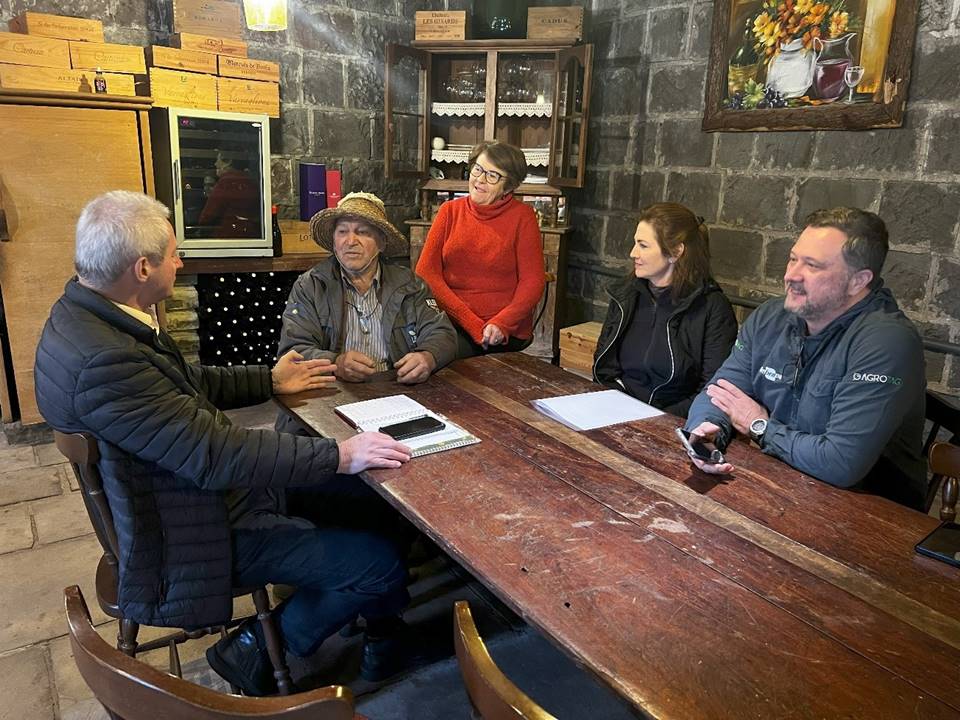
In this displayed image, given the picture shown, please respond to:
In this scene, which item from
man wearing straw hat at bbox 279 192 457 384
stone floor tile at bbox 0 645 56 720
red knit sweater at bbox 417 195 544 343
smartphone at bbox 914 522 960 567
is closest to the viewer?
smartphone at bbox 914 522 960 567

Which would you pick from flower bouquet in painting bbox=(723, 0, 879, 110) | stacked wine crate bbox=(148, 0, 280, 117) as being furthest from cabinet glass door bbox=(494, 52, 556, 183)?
stacked wine crate bbox=(148, 0, 280, 117)

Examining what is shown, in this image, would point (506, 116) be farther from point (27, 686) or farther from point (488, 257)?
point (27, 686)

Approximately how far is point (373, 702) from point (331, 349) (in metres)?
1.16

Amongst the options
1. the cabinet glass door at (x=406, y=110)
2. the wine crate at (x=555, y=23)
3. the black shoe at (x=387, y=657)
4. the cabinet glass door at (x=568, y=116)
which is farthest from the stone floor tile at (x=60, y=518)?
the wine crate at (x=555, y=23)

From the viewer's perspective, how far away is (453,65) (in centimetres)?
482

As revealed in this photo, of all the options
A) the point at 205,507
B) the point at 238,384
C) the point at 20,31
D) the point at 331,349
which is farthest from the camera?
the point at 20,31

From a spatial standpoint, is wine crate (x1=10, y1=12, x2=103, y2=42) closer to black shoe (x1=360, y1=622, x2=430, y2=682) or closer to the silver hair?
the silver hair

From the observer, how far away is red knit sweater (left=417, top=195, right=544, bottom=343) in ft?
11.1

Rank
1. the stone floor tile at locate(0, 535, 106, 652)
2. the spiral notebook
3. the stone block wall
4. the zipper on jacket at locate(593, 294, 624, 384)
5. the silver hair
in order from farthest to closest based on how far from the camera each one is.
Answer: the stone block wall → the zipper on jacket at locate(593, 294, 624, 384) → the stone floor tile at locate(0, 535, 106, 652) → the spiral notebook → the silver hair

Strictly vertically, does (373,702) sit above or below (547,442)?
below

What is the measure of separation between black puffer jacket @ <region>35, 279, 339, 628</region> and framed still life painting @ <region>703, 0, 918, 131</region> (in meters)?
2.96

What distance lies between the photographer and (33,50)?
3471mm

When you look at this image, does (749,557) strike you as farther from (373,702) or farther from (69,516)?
(69,516)

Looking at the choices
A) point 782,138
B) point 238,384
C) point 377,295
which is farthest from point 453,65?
point 238,384
